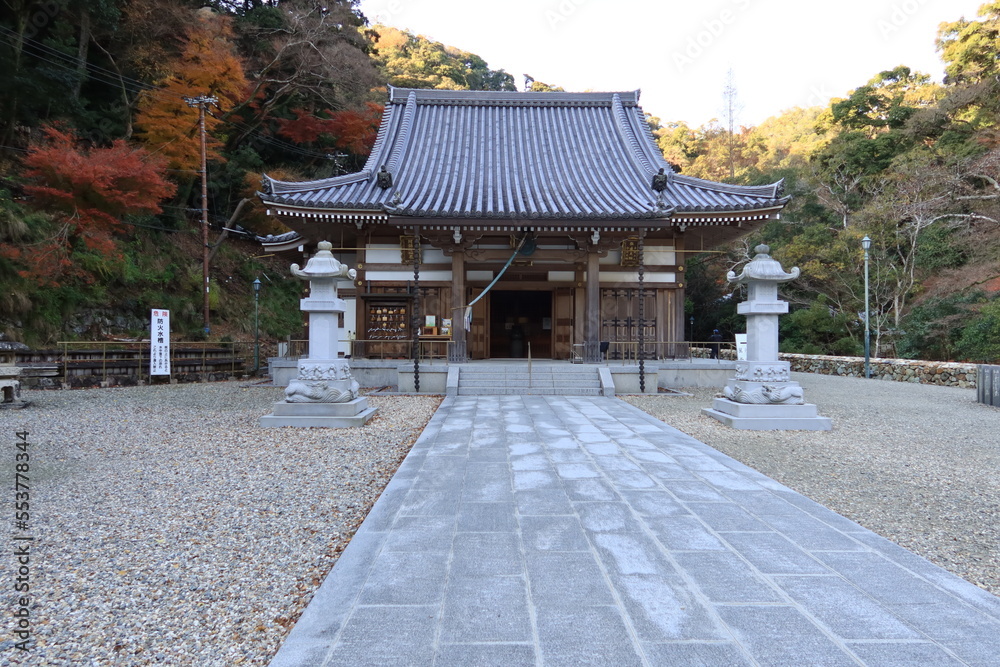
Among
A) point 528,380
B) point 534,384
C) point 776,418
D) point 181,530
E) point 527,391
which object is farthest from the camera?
point 528,380

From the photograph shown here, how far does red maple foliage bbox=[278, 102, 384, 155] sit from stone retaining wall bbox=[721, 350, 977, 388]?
20.7m

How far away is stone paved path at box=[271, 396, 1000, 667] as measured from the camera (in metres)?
2.04

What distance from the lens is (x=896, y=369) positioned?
47.0 feet

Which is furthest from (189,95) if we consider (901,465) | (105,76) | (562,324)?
(901,465)

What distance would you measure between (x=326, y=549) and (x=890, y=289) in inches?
851

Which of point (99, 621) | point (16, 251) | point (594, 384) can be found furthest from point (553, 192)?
point (16, 251)

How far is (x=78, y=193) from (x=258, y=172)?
8848mm

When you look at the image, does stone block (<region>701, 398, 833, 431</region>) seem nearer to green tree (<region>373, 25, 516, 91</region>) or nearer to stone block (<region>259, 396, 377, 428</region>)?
stone block (<region>259, 396, 377, 428</region>)

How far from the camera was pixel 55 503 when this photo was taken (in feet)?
12.8

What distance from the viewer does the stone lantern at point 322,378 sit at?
712cm

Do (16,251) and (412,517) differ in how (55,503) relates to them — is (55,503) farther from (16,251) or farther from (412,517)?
(16,251)

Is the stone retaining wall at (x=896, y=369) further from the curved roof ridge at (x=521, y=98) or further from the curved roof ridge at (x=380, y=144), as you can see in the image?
the curved roof ridge at (x=380, y=144)

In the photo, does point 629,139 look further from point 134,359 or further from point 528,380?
point 134,359

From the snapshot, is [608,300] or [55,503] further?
[608,300]
